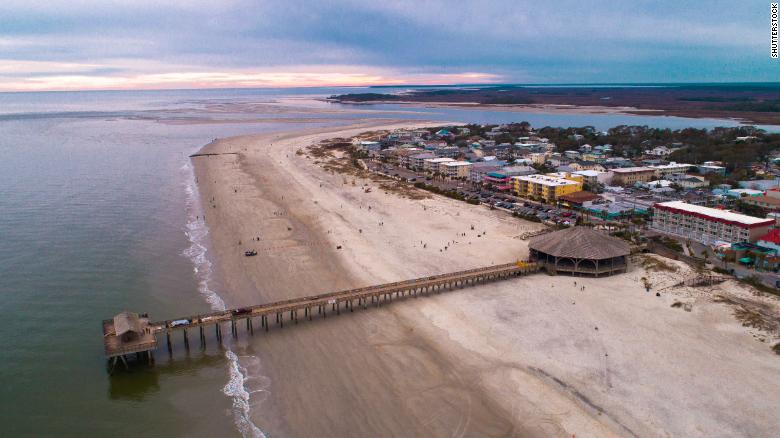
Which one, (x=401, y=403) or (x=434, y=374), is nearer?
(x=401, y=403)

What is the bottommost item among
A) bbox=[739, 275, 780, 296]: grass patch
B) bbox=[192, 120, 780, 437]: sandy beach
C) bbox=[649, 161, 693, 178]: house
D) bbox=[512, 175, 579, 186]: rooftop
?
bbox=[192, 120, 780, 437]: sandy beach

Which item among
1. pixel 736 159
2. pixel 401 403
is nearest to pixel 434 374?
pixel 401 403

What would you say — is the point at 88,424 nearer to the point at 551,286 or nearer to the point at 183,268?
the point at 183,268

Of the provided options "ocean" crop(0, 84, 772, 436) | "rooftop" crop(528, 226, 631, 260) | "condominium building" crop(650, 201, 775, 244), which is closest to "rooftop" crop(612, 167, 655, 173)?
"condominium building" crop(650, 201, 775, 244)

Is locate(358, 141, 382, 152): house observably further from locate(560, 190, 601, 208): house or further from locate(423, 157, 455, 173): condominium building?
locate(560, 190, 601, 208): house

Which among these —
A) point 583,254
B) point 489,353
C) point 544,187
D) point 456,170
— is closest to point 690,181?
point 544,187

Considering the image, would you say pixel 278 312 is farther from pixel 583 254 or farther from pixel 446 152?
pixel 446 152
